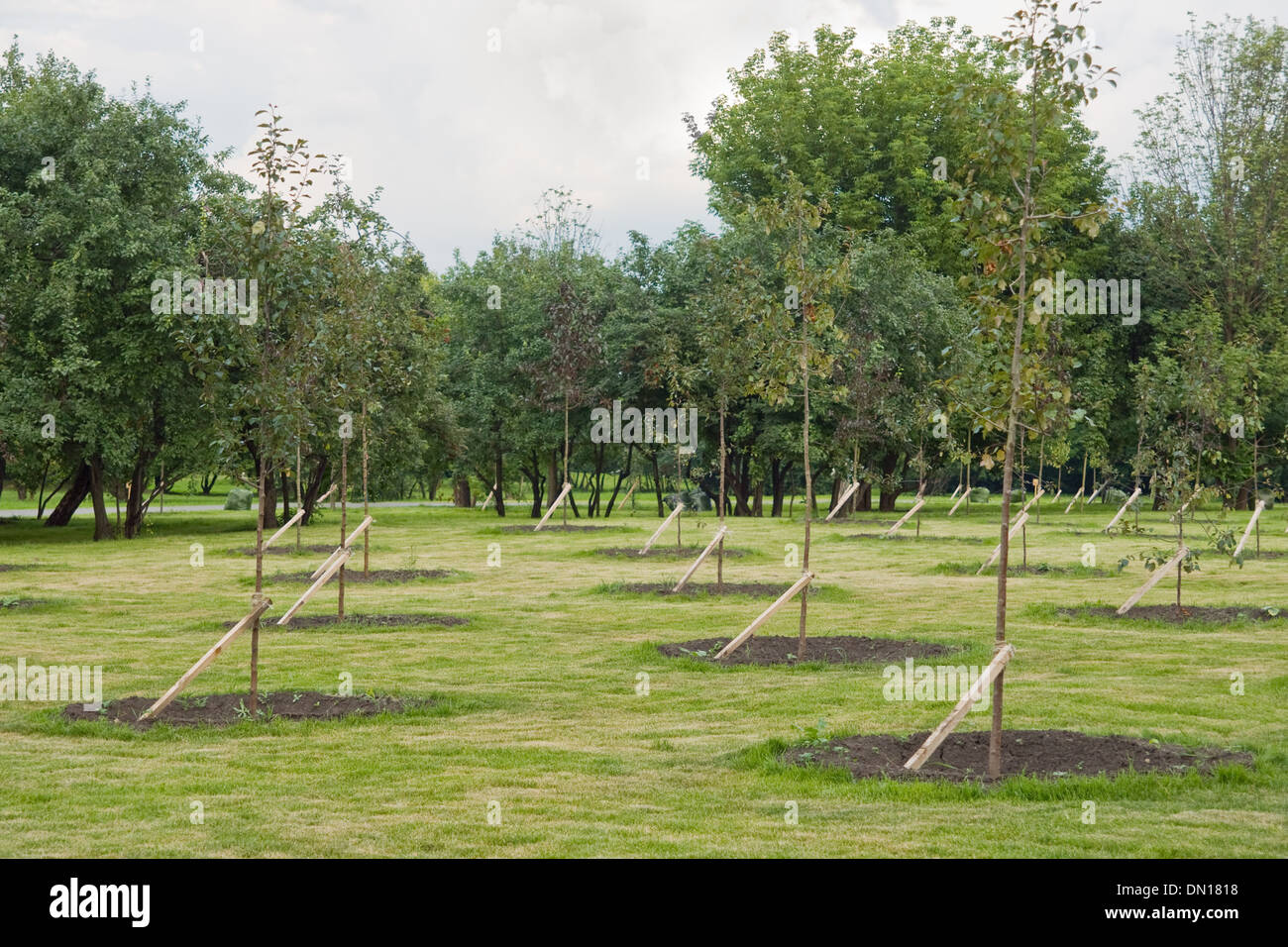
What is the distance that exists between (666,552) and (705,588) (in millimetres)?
7829

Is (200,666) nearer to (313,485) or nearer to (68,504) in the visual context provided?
(313,485)

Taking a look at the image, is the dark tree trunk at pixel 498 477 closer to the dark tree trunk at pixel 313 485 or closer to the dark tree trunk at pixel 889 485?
the dark tree trunk at pixel 313 485

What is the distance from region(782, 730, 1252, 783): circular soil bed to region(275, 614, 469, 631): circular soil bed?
8559mm

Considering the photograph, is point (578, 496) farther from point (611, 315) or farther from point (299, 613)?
point (299, 613)

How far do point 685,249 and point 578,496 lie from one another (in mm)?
29803

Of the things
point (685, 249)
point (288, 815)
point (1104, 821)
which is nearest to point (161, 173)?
point (685, 249)

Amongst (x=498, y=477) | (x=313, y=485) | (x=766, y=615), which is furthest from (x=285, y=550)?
(x=498, y=477)

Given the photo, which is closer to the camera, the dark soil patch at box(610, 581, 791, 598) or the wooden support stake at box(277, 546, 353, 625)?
the wooden support stake at box(277, 546, 353, 625)

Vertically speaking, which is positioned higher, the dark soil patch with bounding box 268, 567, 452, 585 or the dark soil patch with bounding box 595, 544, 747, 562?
the dark soil patch with bounding box 595, 544, 747, 562

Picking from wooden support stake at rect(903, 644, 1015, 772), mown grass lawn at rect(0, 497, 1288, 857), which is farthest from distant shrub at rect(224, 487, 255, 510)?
wooden support stake at rect(903, 644, 1015, 772)

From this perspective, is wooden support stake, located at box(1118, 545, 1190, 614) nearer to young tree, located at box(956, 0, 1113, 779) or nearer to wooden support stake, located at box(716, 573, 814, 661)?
wooden support stake, located at box(716, 573, 814, 661)

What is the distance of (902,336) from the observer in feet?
141

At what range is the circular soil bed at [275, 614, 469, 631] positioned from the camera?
17.1 meters

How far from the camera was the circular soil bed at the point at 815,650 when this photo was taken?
14.3 meters
